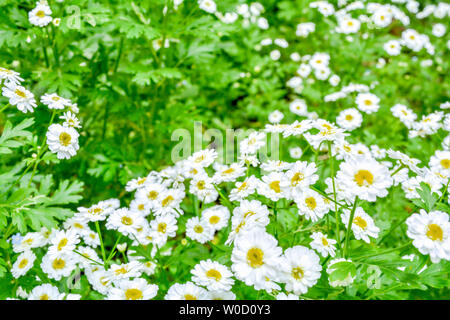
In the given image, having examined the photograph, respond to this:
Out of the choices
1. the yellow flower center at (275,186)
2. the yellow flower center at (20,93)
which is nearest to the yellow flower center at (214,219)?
the yellow flower center at (275,186)

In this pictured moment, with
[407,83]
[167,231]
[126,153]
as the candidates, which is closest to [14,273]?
[167,231]

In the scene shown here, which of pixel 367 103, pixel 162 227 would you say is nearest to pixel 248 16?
pixel 367 103

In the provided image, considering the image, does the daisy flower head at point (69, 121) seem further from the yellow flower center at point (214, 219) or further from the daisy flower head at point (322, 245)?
the daisy flower head at point (322, 245)

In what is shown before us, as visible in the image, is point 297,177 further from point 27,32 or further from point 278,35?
point 278,35

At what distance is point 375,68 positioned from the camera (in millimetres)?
3855

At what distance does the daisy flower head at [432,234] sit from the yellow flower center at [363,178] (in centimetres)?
17

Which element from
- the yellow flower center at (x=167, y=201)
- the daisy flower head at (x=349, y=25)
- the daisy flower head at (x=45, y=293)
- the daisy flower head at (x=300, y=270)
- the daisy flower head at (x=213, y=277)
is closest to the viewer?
the daisy flower head at (x=300, y=270)

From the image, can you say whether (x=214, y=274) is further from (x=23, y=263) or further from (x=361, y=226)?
(x=23, y=263)

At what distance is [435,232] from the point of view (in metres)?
1.15

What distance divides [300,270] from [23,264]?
1.17 m

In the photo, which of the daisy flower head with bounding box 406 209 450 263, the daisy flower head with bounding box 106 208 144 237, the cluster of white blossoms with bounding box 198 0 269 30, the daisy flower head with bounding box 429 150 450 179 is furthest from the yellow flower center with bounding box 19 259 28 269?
the cluster of white blossoms with bounding box 198 0 269 30

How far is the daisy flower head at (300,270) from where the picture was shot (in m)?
1.10

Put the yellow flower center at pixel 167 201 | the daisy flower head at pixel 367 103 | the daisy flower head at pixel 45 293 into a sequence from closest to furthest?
1. the daisy flower head at pixel 45 293
2. the yellow flower center at pixel 167 201
3. the daisy flower head at pixel 367 103
